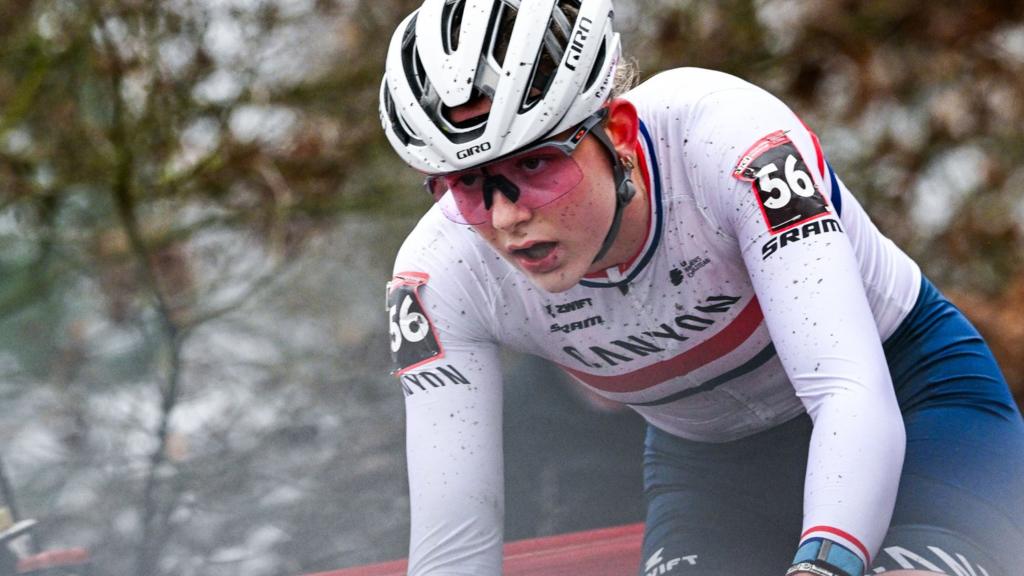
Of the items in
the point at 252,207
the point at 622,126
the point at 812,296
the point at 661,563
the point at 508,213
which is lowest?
the point at 661,563


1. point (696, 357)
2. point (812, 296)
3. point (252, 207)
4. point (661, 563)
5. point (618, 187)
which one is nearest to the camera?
point (812, 296)

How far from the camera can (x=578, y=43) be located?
7.15 feet

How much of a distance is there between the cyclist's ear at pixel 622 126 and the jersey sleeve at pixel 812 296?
0.34 feet

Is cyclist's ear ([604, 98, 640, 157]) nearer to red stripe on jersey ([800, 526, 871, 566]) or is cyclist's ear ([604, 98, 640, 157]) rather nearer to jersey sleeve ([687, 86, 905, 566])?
jersey sleeve ([687, 86, 905, 566])

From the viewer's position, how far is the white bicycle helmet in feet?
6.85

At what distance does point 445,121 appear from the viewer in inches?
83.4

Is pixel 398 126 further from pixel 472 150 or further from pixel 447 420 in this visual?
pixel 447 420

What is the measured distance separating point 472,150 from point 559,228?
20 centimetres

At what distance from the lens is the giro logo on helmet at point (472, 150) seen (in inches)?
81.7

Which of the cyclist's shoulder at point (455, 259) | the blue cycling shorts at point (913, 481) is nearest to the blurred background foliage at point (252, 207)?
the blue cycling shorts at point (913, 481)

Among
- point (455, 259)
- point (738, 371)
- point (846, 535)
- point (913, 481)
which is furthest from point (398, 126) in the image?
point (913, 481)

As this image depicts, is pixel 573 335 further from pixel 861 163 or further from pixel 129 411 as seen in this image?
pixel 861 163

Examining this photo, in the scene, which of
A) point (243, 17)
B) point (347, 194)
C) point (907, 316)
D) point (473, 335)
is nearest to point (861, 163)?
point (347, 194)

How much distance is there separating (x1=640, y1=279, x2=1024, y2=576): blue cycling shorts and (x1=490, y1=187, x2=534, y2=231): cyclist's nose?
2.54 feet
